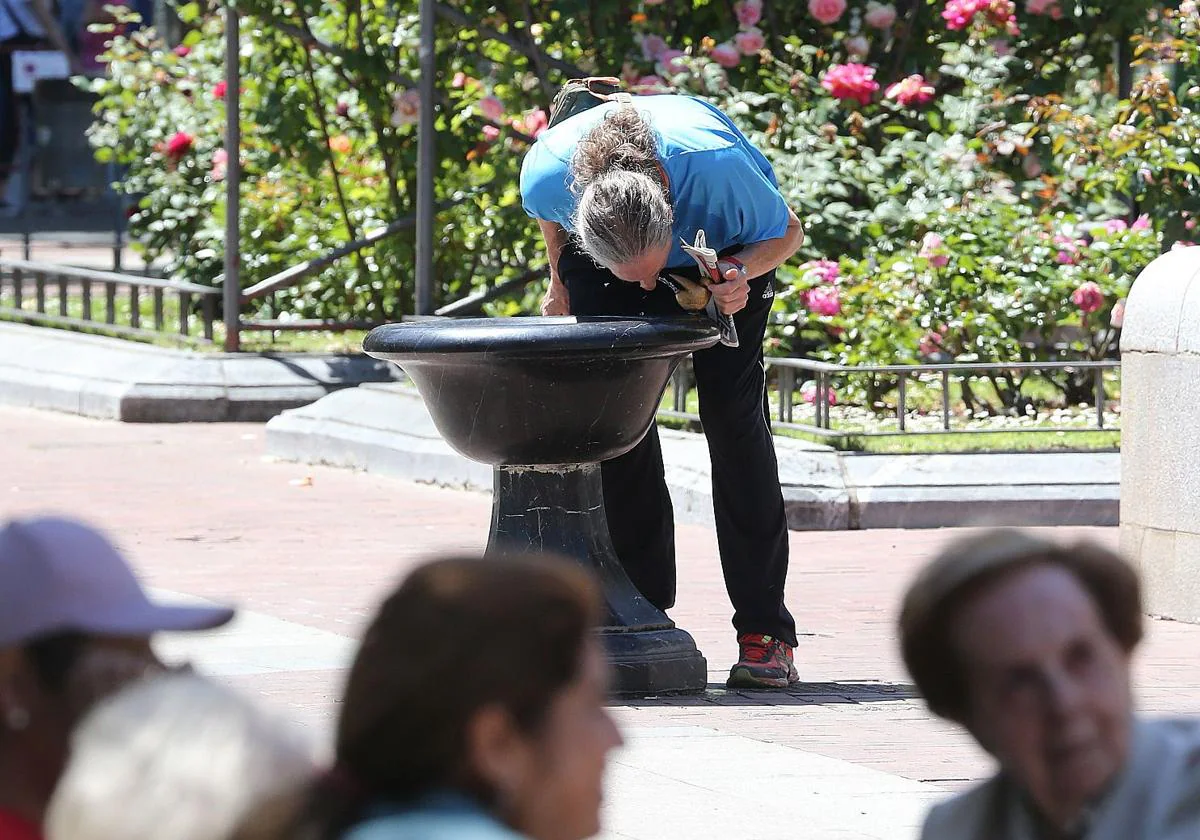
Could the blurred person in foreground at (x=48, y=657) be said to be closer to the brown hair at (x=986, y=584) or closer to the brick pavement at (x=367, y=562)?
the brown hair at (x=986, y=584)

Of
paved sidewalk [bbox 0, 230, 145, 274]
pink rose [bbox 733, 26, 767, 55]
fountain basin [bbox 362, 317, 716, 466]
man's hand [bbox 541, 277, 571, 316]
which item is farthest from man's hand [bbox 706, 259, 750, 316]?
paved sidewalk [bbox 0, 230, 145, 274]

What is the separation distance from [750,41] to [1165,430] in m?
4.38

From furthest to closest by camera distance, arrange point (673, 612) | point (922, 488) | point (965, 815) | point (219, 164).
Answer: point (219, 164)
point (922, 488)
point (673, 612)
point (965, 815)

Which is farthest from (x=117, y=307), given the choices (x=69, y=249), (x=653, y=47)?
(x=69, y=249)

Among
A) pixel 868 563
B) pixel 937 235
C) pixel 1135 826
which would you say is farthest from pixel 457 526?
pixel 1135 826

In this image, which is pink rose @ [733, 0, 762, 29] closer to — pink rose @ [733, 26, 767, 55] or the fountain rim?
pink rose @ [733, 26, 767, 55]

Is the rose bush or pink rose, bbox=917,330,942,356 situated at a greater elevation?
the rose bush

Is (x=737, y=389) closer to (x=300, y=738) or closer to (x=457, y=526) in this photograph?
(x=457, y=526)

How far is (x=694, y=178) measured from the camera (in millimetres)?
4891

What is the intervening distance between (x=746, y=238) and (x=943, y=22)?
5912 mm

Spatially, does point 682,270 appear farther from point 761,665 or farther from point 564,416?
point 761,665

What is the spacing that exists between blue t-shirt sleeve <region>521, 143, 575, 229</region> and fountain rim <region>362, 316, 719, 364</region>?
29 cm

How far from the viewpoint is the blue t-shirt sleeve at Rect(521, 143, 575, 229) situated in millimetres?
4953

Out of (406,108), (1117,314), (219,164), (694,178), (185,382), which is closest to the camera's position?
(694,178)
